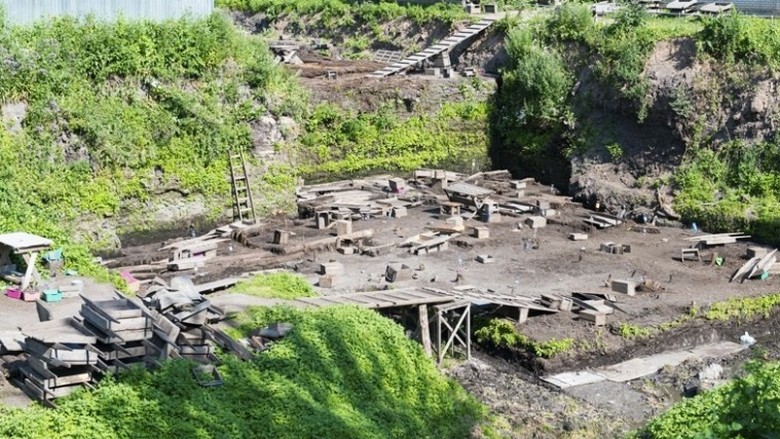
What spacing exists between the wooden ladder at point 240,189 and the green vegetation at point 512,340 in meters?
11.2

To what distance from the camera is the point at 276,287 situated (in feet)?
94.5

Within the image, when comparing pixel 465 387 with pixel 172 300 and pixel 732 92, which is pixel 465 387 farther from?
pixel 732 92

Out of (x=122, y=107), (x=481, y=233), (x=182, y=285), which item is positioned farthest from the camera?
(x=122, y=107)

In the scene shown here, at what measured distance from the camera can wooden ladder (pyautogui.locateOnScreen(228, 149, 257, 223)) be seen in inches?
1500

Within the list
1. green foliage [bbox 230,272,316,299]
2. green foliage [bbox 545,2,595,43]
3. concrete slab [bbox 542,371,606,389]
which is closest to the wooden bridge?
green foliage [bbox 230,272,316,299]

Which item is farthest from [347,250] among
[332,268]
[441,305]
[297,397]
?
[297,397]

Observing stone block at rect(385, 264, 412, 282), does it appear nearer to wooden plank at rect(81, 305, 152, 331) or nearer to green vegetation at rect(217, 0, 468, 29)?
wooden plank at rect(81, 305, 152, 331)

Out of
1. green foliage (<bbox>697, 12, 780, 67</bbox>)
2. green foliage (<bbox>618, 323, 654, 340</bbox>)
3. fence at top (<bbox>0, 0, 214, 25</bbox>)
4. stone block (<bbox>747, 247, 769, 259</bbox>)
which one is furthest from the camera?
green foliage (<bbox>697, 12, 780, 67</bbox>)

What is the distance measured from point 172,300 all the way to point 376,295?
565 centimetres

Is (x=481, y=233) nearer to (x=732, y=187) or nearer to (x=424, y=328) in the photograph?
(x=424, y=328)

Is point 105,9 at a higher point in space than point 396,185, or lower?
higher

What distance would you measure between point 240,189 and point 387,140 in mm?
7020

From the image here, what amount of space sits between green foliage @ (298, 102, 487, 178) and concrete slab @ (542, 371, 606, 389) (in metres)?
16.4

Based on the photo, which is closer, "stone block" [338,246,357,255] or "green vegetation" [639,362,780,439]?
"green vegetation" [639,362,780,439]
